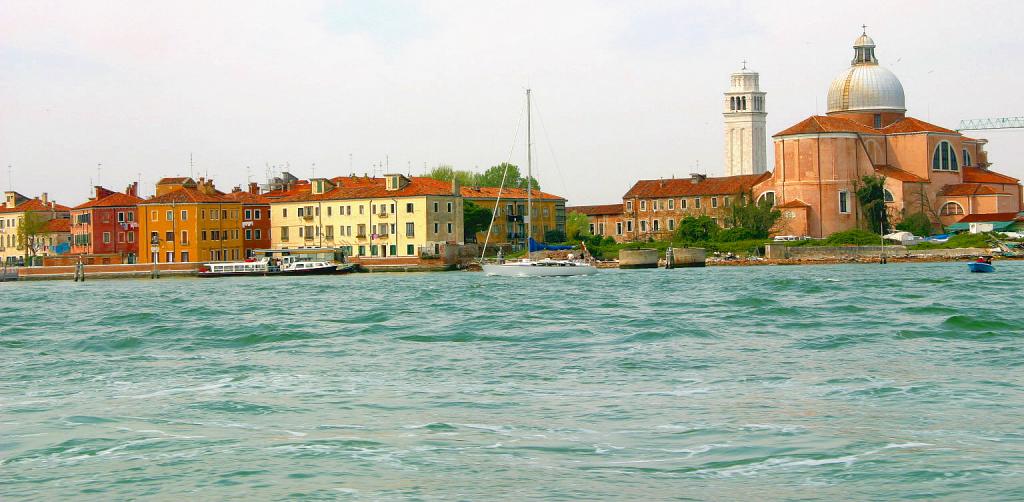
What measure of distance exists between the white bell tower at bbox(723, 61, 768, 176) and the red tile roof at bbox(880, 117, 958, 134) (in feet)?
99.2

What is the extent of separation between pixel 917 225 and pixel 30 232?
60.4 metres

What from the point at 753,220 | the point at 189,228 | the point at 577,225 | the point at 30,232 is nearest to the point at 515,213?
the point at 577,225

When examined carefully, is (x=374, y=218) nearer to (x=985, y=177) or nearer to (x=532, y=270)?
(x=532, y=270)

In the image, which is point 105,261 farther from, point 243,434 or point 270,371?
point 243,434

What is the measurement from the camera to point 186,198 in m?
83.3

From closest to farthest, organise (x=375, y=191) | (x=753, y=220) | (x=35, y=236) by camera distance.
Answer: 1. (x=375, y=191)
2. (x=753, y=220)
3. (x=35, y=236)

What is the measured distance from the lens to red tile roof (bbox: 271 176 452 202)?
78750mm

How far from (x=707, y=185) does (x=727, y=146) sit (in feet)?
102

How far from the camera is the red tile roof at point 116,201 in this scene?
87938mm

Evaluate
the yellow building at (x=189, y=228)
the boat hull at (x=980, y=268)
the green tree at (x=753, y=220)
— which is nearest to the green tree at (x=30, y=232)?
the yellow building at (x=189, y=228)

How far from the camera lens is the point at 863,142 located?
8825 cm

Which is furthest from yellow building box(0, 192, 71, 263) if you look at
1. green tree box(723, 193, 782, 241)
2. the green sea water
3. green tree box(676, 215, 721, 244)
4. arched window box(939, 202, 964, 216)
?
the green sea water

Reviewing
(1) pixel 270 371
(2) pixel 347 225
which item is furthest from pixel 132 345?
(2) pixel 347 225

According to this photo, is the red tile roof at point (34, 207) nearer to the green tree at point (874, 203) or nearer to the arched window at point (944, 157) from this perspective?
the green tree at point (874, 203)
